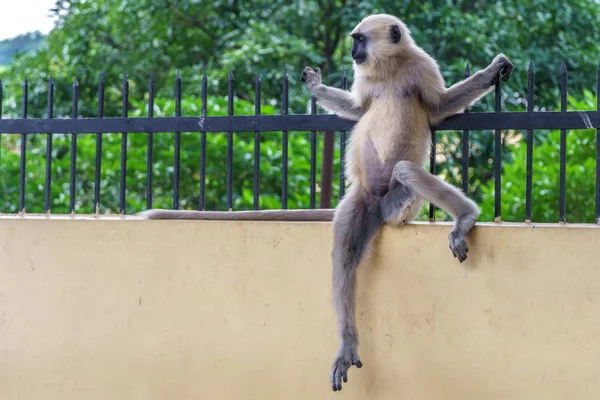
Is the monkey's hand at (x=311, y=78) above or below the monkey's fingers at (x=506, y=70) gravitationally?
above

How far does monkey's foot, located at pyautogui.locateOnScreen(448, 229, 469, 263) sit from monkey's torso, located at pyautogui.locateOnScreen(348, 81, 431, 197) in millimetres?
547

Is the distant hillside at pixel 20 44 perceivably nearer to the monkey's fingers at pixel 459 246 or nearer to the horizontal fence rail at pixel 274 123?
the horizontal fence rail at pixel 274 123

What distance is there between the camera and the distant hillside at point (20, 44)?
1380 centimetres

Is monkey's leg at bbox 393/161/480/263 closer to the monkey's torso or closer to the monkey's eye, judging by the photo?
the monkey's torso

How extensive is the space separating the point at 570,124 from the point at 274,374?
1.87 metres

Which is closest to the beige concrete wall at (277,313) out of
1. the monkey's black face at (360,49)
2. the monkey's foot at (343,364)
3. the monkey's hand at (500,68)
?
the monkey's foot at (343,364)

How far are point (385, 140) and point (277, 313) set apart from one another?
1024 mm

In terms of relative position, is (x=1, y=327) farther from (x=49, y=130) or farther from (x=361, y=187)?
(x=361, y=187)

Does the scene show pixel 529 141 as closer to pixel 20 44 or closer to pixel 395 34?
pixel 395 34

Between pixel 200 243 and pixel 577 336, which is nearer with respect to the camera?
pixel 577 336

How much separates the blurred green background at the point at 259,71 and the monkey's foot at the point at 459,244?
12.7ft

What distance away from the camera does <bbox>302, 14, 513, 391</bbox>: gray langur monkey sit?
3.81 m

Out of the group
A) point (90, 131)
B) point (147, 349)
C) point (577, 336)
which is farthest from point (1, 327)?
point (577, 336)

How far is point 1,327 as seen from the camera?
4.64 m
